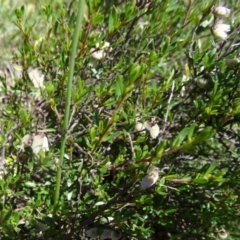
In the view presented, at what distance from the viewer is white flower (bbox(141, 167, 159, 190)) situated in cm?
95

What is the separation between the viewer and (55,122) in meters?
1.28

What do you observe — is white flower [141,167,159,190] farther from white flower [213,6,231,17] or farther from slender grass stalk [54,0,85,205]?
white flower [213,6,231,17]

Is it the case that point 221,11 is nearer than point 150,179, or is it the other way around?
point 150,179

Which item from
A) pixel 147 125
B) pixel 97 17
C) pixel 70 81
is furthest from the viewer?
pixel 147 125

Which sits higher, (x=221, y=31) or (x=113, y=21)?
(x=221, y=31)

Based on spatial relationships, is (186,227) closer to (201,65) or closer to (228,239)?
(228,239)

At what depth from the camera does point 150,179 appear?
96cm

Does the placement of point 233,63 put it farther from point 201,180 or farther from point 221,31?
point 201,180

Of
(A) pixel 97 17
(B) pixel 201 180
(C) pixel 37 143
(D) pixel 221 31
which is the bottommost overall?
(B) pixel 201 180

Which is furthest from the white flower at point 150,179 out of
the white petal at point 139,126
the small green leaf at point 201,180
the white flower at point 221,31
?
the white flower at point 221,31

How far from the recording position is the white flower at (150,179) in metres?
0.95

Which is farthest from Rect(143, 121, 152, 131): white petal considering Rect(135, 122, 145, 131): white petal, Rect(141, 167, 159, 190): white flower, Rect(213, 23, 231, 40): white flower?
Rect(213, 23, 231, 40): white flower

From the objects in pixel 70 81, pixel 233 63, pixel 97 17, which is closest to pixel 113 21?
pixel 97 17

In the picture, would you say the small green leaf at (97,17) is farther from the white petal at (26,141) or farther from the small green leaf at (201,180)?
the small green leaf at (201,180)
